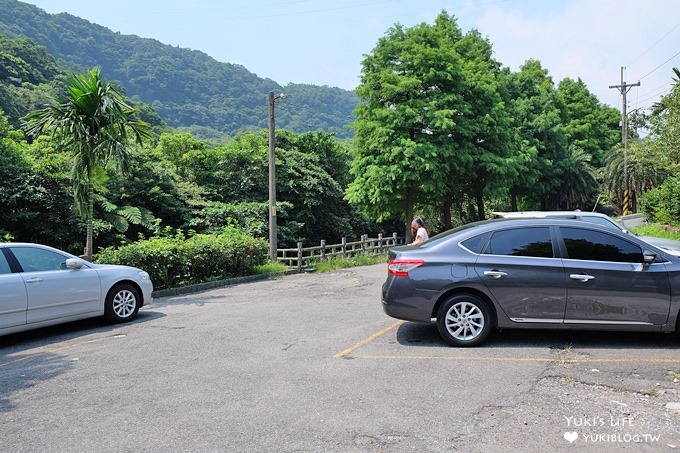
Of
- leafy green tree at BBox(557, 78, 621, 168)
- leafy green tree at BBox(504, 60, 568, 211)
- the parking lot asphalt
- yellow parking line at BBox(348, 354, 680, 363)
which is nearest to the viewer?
the parking lot asphalt

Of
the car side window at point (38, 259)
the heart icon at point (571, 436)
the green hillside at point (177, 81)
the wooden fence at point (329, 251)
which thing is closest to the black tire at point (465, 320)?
the heart icon at point (571, 436)

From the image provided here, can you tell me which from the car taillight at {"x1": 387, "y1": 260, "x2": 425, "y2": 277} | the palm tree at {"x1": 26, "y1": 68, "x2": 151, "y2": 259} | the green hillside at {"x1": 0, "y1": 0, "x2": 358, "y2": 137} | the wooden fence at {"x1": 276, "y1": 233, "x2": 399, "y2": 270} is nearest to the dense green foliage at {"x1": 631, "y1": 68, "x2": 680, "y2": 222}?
the wooden fence at {"x1": 276, "y1": 233, "x2": 399, "y2": 270}

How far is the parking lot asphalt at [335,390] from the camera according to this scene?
4.03 m

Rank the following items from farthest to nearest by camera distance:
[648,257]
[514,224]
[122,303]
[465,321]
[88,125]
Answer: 1. [88,125]
2. [122,303]
3. [514,224]
4. [465,321]
5. [648,257]

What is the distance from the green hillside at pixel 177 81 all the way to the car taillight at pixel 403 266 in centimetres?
9854

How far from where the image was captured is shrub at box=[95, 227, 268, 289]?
513 inches

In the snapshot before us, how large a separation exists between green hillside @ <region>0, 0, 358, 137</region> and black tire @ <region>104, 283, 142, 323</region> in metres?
95.1

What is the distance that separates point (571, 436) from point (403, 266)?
3.08 metres

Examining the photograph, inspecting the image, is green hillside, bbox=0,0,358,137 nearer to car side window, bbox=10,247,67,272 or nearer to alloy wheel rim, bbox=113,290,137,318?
alloy wheel rim, bbox=113,290,137,318

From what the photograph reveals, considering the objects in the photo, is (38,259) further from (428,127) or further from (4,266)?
(428,127)

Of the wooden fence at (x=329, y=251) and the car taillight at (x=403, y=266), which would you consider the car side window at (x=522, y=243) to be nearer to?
the car taillight at (x=403, y=266)

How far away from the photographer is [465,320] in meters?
6.53

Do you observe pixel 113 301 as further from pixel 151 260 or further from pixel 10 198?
pixel 10 198

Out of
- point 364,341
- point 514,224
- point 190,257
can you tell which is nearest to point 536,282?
point 514,224
